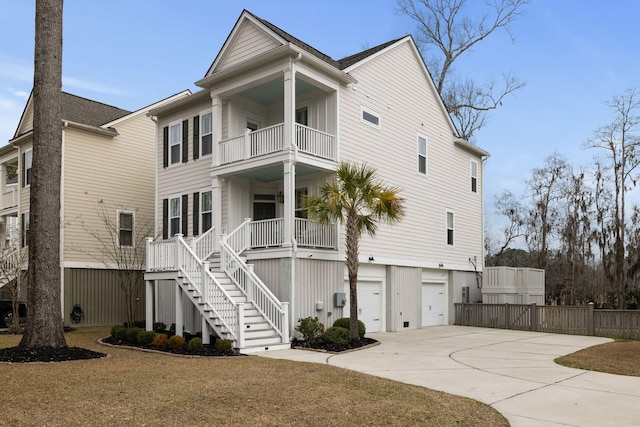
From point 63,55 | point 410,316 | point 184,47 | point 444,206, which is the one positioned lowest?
point 410,316

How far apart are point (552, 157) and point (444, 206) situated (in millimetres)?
15726

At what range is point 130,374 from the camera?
10688mm

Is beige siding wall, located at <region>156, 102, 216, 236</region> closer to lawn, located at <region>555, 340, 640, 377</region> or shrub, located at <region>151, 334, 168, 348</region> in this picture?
shrub, located at <region>151, 334, 168, 348</region>

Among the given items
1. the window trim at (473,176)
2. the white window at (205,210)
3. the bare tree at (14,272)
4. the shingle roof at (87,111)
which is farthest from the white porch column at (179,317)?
the window trim at (473,176)

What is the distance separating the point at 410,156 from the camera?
76.8 ft

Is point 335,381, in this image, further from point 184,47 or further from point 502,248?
point 502,248

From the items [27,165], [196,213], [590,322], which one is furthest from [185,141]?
[590,322]

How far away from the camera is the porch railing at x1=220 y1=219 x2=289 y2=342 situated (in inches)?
630

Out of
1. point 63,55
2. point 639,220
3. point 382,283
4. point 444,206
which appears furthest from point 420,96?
point 639,220

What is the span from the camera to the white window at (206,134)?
21.7 meters

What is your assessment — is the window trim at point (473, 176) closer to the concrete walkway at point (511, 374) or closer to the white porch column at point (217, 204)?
Result: the concrete walkway at point (511, 374)

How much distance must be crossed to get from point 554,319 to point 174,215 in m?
14.9

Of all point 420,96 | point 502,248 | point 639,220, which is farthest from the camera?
point 502,248

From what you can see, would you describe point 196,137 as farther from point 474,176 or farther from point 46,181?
point 474,176
